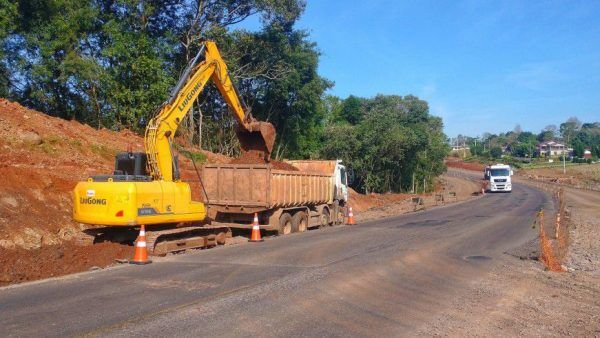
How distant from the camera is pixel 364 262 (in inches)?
496

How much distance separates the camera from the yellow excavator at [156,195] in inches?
520

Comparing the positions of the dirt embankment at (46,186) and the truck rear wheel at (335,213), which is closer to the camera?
the dirt embankment at (46,186)

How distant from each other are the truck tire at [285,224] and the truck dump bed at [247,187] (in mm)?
389

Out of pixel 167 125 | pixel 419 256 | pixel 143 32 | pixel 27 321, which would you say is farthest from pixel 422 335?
pixel 143 32

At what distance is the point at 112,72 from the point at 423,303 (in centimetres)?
2932

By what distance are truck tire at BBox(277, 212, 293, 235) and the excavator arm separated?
7.06 ft

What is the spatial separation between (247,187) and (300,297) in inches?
Result: 368

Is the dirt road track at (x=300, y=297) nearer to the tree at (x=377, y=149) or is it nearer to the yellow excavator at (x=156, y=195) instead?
the yellow excavator at (x=156, y=195)

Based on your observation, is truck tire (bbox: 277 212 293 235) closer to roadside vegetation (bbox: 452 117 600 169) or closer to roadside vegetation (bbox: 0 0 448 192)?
roadside vegetation (bbox: 0 0 448 192)

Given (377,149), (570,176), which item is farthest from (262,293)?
(570,176)

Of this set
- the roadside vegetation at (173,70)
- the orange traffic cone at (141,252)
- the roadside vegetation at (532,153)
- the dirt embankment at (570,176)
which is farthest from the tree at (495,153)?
the orange traffic cone at (141,252)

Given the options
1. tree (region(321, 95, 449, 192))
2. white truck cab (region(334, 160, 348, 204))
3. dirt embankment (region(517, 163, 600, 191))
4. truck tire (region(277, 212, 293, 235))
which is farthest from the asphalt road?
dirt embankment (region(517, 163, 600, 191))

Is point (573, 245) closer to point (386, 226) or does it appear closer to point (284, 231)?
point (386, 226)

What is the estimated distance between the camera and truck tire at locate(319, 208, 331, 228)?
2225 cm
